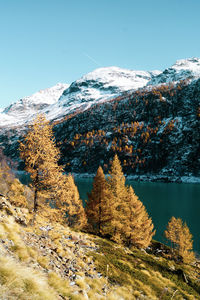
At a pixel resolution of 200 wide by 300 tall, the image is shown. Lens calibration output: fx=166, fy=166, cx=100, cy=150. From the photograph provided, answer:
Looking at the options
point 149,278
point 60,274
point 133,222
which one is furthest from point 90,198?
point 60,274

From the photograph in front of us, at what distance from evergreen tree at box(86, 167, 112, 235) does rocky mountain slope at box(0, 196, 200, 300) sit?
9308 millimetres

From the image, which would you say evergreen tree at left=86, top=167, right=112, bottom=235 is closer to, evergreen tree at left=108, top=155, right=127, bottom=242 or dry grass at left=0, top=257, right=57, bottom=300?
evergreen tree at left=108, top=155, right=127, bottom=242

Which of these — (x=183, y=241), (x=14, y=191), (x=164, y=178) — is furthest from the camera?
(x=164, y=178)

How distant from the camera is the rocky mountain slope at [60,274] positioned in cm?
504

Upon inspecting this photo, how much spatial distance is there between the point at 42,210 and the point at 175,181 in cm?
15552

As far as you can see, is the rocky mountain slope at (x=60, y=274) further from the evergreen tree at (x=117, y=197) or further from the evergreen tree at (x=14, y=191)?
the evergreen tree at (x=117, y=197)

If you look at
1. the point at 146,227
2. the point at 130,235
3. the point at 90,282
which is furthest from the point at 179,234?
the point at 90,282

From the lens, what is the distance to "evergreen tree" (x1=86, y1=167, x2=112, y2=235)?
2554 centimetres

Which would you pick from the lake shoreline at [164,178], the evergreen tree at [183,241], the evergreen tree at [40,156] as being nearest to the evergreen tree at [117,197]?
the evergreen tree at [40,156]

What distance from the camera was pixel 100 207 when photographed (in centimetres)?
2605

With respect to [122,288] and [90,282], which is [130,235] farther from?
[90,282]

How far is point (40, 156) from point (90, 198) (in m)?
14.8

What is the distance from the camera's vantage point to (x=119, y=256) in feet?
52.3

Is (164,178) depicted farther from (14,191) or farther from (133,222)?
(14,191)
